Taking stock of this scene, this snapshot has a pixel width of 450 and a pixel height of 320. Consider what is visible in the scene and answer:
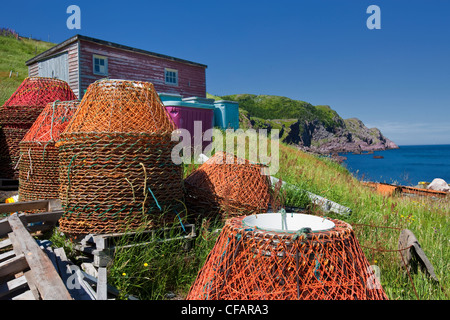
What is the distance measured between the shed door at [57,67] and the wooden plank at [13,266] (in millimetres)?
15949

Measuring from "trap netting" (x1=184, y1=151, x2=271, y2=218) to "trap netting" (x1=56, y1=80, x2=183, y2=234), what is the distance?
800 mm

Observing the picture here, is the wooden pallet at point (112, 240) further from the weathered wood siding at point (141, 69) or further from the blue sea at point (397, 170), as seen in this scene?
the weathered wood siding at point (141, 69)

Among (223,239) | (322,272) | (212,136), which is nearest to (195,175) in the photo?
(223,239)

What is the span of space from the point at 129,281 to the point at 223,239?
1.65m

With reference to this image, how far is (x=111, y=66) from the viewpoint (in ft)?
56.5

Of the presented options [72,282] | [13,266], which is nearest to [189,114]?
[72,282]

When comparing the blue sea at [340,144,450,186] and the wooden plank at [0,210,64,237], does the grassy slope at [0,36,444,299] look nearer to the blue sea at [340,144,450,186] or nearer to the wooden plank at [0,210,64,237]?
the wooden plank at [0,210,64,237]

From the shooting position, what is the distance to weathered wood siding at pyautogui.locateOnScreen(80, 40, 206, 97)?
52.7 ft

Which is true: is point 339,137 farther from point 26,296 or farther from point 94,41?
point 26,296

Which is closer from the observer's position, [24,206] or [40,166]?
[24,206]

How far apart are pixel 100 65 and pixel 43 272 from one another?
637 inches

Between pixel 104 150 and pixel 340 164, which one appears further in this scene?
pixel 340 164
